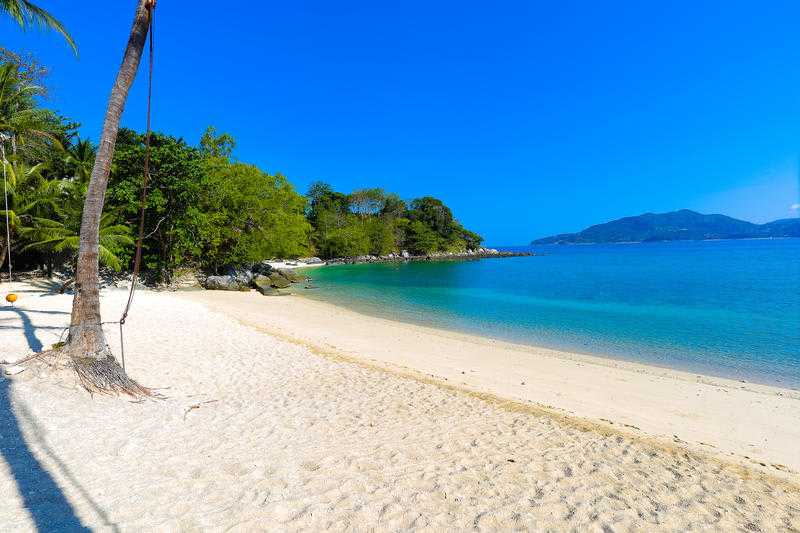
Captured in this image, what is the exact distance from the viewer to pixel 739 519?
4.07 m

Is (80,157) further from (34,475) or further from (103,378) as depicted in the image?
(34,475)

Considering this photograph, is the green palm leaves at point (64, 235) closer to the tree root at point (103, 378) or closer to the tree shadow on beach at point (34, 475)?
the tree root at point (103, 378)

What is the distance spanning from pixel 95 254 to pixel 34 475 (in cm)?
375

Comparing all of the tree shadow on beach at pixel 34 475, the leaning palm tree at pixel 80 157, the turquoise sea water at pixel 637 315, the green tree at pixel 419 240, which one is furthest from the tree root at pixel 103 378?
the green tree at pixel 419 240

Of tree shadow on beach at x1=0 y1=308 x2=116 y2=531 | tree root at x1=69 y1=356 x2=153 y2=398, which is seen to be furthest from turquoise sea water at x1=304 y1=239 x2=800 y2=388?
tree shadow on beach at x1=0 y1=308 x2=116 y2=531

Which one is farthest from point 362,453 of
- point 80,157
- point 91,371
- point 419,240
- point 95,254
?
point 419,240

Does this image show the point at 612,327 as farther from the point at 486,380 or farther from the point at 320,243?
the point at 320,243

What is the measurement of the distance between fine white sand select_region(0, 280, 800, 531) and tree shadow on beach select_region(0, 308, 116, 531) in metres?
0.02

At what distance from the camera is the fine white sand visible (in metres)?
3.77

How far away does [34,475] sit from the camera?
A: 394 cm

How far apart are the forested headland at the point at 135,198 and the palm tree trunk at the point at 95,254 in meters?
13.0

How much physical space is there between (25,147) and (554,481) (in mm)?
30726

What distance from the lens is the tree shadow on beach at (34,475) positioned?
333 centimetres

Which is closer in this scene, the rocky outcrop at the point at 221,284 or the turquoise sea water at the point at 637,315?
the turquoise sea water at the point at 637,315
